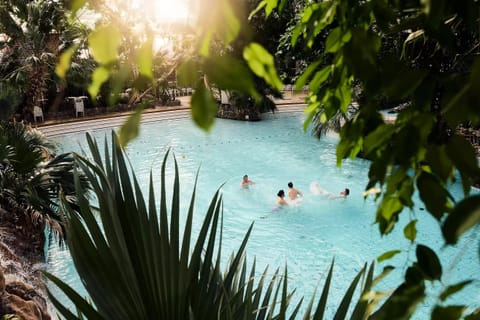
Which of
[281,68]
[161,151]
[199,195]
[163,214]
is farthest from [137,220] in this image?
[281,68]

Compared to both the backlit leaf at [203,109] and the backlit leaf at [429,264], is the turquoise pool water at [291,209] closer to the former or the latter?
the backlit leaf at [429,264]

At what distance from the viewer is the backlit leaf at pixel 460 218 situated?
0.45m

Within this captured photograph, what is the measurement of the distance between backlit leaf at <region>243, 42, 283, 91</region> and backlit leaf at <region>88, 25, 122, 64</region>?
5.8 inches

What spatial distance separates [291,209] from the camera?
33.2ft

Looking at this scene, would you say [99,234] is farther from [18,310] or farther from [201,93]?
[18,310]

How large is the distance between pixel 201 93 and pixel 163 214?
4.41 ft

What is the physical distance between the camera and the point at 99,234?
5.28 feet

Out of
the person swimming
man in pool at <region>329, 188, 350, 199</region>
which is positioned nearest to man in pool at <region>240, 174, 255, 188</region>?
the person swimming

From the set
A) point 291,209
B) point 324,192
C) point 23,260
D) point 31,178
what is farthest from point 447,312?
point 324,192

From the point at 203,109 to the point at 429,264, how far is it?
43 cm

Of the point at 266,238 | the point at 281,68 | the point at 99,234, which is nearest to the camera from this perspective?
the point at 99,234

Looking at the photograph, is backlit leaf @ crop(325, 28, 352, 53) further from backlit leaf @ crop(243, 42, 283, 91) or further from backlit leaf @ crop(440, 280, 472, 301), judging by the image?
backlit leaf @ crop(440, 280, 472, 301)

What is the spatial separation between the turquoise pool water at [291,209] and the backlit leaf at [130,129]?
2.49 m

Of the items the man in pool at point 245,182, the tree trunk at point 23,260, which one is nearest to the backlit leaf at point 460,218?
the tree trunk at point 23,260
